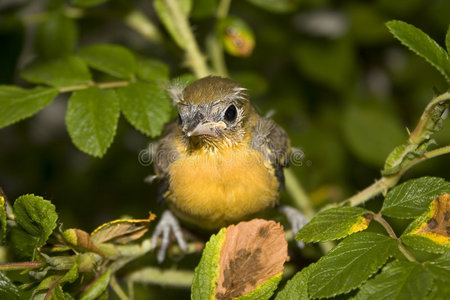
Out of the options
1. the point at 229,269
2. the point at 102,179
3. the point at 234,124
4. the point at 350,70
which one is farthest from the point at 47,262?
the point at 350,70

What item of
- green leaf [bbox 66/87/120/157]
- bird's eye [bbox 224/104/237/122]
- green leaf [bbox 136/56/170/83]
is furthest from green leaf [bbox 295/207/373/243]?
green leaf [bbox 136/56/170/83]

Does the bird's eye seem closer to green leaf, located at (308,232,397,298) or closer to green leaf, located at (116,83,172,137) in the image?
green leaf, located at (116,83,172,137)

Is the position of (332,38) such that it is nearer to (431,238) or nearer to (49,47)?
(49,47)

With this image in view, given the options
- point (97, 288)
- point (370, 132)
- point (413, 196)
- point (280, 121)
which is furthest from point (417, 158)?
point (280, 121)

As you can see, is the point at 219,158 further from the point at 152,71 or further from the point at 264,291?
the point at 264,291

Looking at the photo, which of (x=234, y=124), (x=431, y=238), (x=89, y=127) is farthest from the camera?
(x=234, y=124)

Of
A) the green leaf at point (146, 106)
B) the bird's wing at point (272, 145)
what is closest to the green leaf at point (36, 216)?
the green leaf at point (146, 106)
